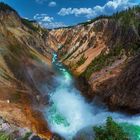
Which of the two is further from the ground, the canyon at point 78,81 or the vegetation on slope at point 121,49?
the vegetation on slope at point 121,49

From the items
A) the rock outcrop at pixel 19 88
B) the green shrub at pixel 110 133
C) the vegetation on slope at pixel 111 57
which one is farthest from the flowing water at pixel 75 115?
the green shrub at pixel 110 133

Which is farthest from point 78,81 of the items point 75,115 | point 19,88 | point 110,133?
point 110,133

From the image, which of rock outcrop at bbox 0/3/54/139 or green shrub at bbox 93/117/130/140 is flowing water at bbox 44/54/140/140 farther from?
green shrub at bbox 93/117/130/140

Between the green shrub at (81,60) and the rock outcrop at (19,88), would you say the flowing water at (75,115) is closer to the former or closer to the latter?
the rock outcrop at (19,88)

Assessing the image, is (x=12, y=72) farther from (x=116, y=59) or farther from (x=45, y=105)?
(x=116, y=59)

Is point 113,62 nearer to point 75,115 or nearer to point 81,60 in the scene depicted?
point 75,115

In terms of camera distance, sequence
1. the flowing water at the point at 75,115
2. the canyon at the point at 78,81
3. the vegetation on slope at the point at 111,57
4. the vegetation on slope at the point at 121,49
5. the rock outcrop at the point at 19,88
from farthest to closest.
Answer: the vegetation on slope at the point at 121,49 → the vegetation on slope at the point at 111,57 → the canyon at the point at 78,81 → the flowing water at the point at 75,115 → the rock outcrop at the point at 19,88
